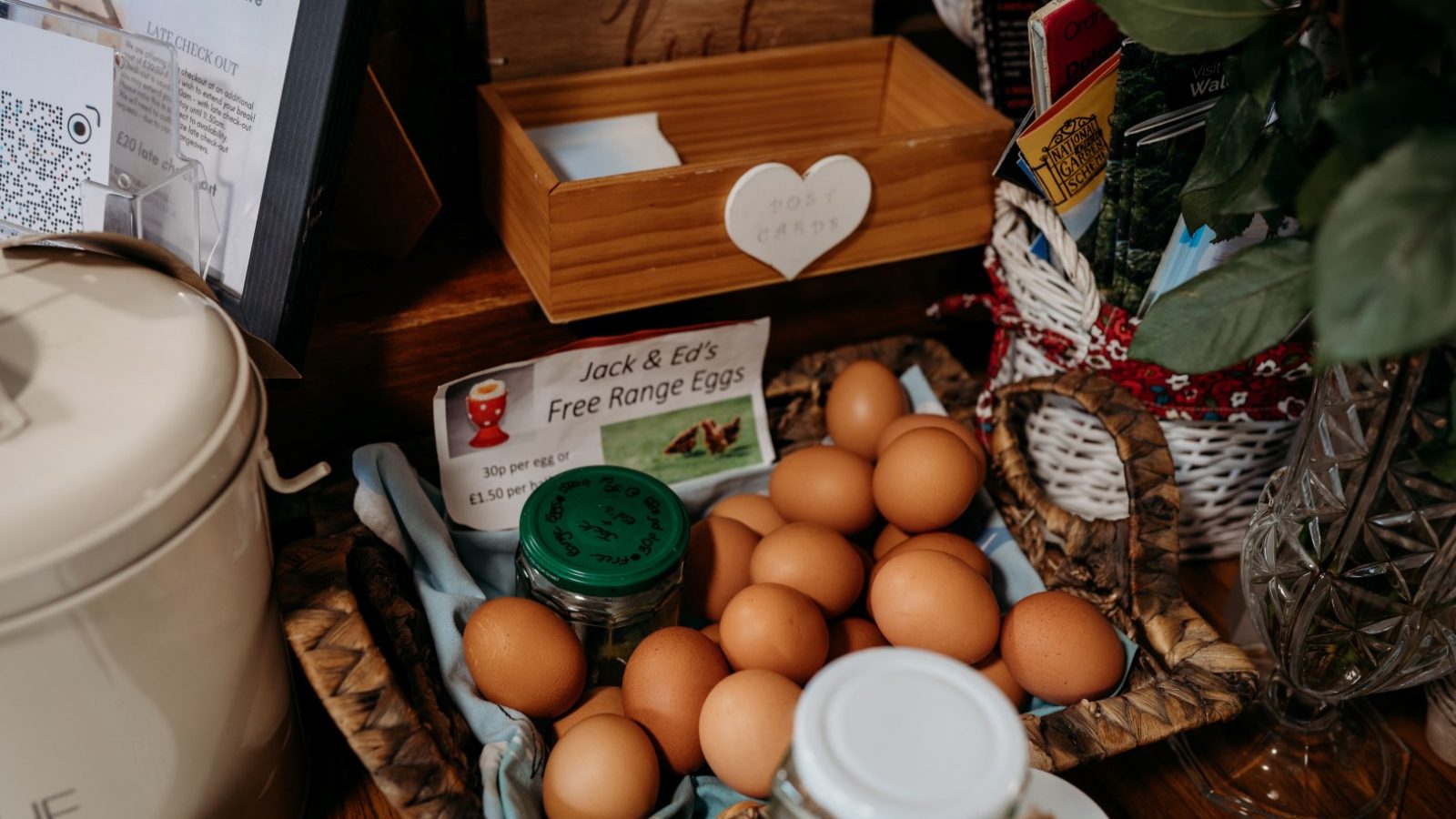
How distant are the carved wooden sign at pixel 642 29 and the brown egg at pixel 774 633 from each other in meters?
0.47

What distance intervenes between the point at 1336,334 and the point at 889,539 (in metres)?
0.46

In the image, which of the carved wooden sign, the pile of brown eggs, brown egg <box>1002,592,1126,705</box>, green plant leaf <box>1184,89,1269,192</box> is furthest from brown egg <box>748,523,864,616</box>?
the carved wooden sign

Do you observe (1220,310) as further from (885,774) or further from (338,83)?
(338,83)

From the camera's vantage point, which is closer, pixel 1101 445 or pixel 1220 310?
pixel 1220 310

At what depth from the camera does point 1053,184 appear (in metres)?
0.77

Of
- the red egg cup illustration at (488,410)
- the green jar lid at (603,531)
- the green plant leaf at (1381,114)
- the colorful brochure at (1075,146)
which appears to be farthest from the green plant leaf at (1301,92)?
the red egg cup illustration at (488,410)

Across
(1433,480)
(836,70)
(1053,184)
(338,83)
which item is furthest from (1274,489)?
(338,83)

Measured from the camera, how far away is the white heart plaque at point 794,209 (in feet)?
2.59

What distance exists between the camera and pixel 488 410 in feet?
2.60

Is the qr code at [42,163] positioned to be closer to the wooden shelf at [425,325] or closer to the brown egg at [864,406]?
the wooden shelf at [425,325]

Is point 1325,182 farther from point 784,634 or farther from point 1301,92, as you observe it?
point 784,634

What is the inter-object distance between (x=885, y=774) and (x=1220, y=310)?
0.87ft

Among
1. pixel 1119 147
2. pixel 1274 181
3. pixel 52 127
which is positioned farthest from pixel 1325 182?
pixel 52 127

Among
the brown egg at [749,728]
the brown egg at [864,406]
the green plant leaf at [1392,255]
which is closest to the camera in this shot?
the green plant leaf at [1392,255]
